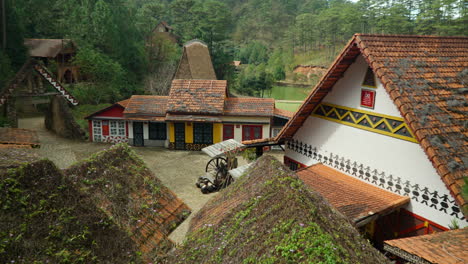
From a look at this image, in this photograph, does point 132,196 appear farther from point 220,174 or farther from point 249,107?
point 249,107

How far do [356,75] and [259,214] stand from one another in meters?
5.05

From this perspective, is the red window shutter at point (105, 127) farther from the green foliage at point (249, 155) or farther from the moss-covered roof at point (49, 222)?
the moss-covered roof at point (49, 222)

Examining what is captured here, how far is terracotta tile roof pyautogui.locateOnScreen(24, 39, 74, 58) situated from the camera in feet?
103

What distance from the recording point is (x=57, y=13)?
3850 cm

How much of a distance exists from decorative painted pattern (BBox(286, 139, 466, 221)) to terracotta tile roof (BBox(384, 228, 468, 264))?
1.09 metres

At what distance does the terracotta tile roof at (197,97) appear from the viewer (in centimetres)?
2272

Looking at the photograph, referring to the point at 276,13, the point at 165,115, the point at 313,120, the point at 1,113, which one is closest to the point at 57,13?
the point at 1,113

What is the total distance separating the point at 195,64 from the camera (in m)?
35.6

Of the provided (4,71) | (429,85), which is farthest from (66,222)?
(4,71)

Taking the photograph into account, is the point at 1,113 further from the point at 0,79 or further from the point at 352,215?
the point at 352,215

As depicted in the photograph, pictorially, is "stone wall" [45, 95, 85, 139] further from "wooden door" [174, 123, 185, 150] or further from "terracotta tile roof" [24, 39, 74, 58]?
"terracotta tile roof" [24, 39, 74, 58]

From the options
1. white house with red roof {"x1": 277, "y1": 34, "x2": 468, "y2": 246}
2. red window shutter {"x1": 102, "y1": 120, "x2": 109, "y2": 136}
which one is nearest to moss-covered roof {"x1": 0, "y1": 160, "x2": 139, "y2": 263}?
white house with red roof {"x1": 277, "y1": 34, "x2": 468, "y2": 246}

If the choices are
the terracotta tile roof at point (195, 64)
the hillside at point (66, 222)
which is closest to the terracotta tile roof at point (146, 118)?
the terracotta tile roof at point (195, 64)

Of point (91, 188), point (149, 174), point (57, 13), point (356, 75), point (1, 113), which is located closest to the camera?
point (91, 188)
